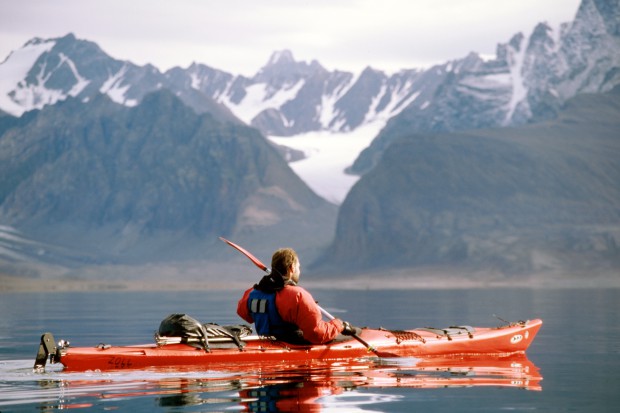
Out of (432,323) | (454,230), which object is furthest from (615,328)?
(454,230)

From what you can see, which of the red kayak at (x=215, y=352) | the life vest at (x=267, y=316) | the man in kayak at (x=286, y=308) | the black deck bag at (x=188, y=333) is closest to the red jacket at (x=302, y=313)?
the man in kayak at (x=286, y=308)

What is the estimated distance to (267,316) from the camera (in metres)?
22.6

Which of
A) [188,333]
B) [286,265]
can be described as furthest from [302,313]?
[188,333]

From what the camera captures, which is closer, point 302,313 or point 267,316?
point 302,313

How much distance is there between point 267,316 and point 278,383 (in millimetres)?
2149

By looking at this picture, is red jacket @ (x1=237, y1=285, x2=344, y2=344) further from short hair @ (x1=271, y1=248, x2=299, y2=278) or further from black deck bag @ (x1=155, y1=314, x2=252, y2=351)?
black deck bag @ (x1=155, y1=314, x2=252, y2=351)

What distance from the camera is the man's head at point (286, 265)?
21766 mm

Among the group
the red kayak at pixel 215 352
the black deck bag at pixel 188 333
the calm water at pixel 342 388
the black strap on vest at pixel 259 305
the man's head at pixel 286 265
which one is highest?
the man's head at pixel 286 265

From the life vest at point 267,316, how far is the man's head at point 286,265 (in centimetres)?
61

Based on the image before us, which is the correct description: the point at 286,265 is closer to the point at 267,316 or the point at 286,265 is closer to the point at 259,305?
the point at 259,305

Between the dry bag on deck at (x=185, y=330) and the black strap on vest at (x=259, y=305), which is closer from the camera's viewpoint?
the black strap on vest at (x=259, y=305)

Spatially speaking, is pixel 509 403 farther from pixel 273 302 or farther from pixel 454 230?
pixel 454 230

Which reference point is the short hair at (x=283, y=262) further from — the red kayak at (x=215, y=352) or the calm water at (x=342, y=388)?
the calm water at (x=342, y=388)

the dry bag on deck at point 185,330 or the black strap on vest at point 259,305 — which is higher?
the black strap on vest at point 259,305
